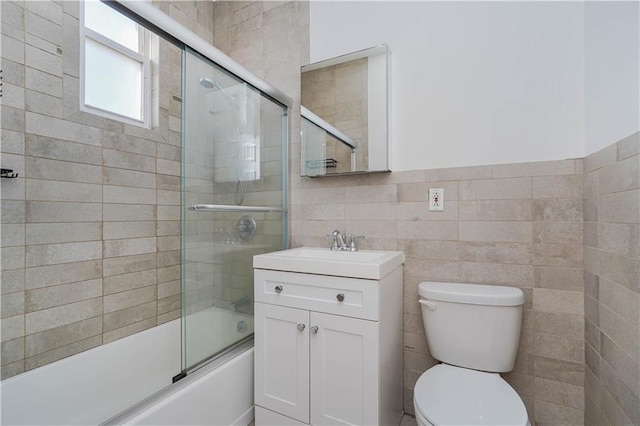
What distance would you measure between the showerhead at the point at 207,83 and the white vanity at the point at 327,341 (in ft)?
2.88

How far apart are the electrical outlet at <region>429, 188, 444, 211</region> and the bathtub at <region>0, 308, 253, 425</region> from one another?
3.96 ft

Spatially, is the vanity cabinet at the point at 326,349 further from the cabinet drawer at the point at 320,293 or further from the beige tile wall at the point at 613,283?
the beige tile wall at the point at 613,283

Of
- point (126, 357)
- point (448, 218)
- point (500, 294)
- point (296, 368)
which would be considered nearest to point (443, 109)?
point (448, 218)

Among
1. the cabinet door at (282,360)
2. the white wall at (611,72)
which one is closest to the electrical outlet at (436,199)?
the white wall at (611,72)

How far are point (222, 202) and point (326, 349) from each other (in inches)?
33.7

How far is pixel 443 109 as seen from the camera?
1582mm

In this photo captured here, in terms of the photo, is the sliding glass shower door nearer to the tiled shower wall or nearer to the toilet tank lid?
the tiled shower wall

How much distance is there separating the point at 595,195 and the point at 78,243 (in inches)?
96.8

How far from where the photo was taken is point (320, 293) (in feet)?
4.40

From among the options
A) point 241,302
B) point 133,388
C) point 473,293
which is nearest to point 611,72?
point 473,293

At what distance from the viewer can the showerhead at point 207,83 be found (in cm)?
138

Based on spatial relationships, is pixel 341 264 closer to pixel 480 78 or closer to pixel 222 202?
pixel 222 202

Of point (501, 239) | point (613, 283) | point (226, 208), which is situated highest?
point (226, 208)

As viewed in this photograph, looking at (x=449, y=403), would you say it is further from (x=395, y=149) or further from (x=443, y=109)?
(x=443, y=109)
